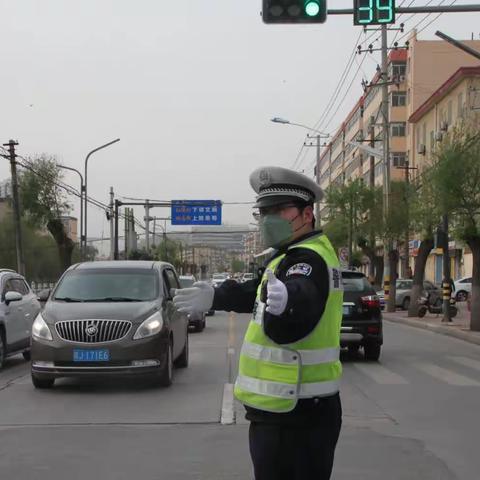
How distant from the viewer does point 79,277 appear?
10469 mm

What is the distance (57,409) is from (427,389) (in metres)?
5.11

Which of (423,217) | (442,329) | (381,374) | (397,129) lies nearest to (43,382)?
(381,374)

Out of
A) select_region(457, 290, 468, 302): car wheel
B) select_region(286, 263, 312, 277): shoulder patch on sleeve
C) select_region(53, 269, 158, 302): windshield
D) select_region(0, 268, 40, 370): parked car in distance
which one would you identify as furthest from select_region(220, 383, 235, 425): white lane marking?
select_region(457, 290, 468, 302): car wheel

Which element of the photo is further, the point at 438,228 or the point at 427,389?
the point at 438,228

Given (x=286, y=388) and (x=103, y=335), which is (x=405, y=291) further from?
(x=286, y=388)

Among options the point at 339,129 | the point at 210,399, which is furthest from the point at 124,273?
the point at 339,129

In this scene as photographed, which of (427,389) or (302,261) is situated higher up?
(302,261)

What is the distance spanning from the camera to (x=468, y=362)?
13.5 m

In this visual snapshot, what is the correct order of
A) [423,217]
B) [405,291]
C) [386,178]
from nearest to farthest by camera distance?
[423,217], [386,178], [405,291]

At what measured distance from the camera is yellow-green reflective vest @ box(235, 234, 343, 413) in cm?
274

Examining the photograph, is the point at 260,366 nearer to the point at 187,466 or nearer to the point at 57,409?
the point at 187,466

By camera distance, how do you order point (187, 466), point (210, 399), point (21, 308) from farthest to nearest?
point (21, 308)
point (210, 399)
point (187, 466)

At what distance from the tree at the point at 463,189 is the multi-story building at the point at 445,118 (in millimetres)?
18576

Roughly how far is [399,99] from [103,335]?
61.2 m
